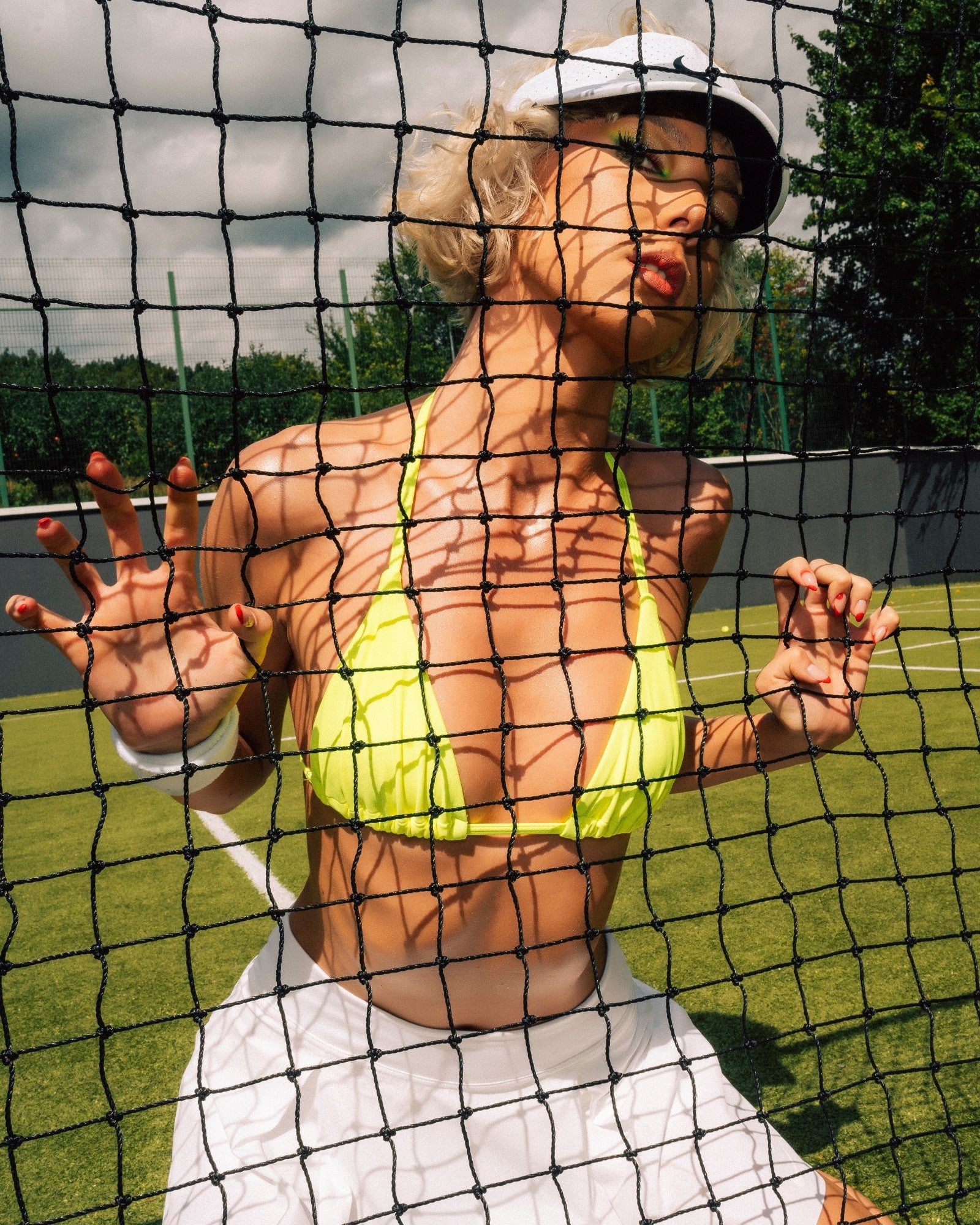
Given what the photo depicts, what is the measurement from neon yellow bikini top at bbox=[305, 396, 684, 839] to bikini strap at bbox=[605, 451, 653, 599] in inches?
6.1

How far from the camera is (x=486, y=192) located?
1.62 m

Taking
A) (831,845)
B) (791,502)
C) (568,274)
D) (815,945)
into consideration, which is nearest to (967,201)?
(791,502)

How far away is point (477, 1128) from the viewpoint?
5.19ft

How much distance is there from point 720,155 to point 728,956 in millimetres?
1500

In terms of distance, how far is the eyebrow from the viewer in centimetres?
158

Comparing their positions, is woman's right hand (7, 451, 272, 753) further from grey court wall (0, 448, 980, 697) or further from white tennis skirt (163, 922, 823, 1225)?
grey court wall (0, 448, 980, 697)

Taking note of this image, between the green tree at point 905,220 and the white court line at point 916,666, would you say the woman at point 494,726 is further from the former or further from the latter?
the green tree at point 905,220

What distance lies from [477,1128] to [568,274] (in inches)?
51.4

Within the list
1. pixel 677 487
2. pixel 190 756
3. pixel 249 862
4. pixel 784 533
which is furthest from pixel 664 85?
pixel 784 533

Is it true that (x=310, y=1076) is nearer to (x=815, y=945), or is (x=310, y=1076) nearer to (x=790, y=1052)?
(x=790, y=1052)

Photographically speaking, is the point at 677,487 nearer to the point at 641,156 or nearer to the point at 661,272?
the point at 661,272

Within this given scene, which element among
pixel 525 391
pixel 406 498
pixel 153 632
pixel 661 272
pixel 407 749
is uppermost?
pixel 661 272

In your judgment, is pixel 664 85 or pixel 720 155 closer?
pixel 664 85

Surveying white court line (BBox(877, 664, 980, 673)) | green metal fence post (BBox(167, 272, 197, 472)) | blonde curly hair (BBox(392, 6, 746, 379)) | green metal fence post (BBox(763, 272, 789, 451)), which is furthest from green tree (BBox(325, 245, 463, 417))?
blonde curly hair (BBox(392, 6, 746, 379))
